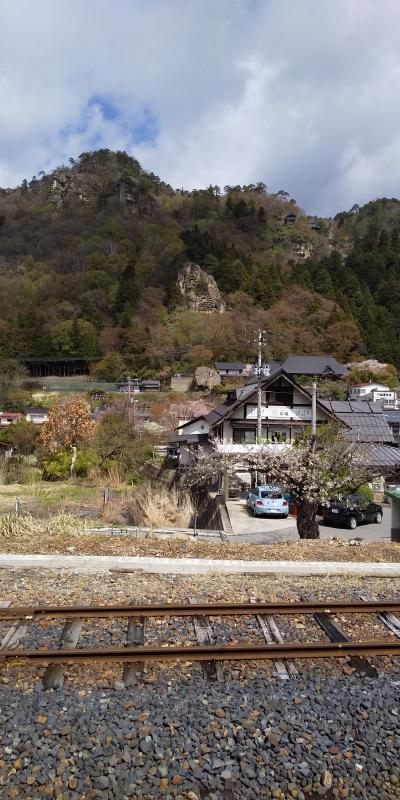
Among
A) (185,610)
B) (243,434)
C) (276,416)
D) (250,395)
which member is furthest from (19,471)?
(185,610)

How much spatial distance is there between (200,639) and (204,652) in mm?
308

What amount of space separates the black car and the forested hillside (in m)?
27.7

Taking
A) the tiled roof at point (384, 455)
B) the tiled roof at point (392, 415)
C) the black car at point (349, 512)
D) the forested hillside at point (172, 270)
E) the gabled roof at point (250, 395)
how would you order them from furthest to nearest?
the forested hillside at point (172, 270) < the tiled roof at point (392, 415) < the gabled roof at point (250, 395) < the tiled roof at point (384, 455) < the black car at point (349, 512)

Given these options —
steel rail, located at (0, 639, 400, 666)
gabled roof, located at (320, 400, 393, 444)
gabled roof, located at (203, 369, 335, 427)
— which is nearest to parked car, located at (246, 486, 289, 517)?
gabled roof, located at (203, 369, 335, 427)

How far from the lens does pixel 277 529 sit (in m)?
14.9

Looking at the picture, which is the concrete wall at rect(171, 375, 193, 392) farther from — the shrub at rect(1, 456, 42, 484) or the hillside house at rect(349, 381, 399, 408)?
the shrub at rect(1, 456, 42, 484)

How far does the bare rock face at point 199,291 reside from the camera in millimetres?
77375

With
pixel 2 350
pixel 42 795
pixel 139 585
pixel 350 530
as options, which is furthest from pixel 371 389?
pixel 42 795

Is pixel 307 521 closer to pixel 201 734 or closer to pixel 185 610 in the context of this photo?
pixel 185 610

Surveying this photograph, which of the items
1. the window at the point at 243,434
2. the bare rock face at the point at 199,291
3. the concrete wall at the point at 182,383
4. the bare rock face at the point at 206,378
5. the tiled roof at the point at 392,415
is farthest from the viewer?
the bare rock face at the point at 199,291

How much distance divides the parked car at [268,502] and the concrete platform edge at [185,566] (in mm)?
8689

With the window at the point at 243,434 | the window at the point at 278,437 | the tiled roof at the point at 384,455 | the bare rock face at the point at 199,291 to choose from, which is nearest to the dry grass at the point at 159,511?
the window at the point at 278,437

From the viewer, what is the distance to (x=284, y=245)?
350ft

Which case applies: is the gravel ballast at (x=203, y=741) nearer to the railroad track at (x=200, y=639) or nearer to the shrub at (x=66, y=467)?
the railroad track at (x=200, y=639)
